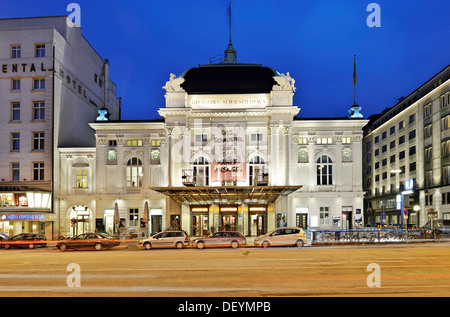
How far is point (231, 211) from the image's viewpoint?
1818 inches

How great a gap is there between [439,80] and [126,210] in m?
45.8

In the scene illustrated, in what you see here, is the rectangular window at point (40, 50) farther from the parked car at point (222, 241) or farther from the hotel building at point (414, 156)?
the hotel building at point (414, 156)

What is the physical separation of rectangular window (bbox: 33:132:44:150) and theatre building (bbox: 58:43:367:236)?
2.26 metres

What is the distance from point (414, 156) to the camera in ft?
215

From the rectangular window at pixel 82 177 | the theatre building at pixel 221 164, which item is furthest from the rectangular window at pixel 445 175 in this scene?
the rectangular window at pixel 82 177

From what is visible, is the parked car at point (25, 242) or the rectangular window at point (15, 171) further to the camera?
the rectangular window at point (15, 171)

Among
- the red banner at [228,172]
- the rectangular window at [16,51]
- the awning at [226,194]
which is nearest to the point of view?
the awning at [226,194]

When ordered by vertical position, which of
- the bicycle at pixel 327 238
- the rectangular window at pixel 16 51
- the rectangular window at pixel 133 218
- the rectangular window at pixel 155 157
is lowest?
the bicycle at pixel 327 238

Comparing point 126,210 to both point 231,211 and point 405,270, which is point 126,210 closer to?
point 231,211

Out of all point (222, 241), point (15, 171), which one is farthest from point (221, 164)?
point (15, 171)

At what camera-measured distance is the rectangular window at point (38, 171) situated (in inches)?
1817

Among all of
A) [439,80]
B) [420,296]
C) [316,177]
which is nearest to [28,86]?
[316,177]

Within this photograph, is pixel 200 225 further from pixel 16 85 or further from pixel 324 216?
pixel 16 85

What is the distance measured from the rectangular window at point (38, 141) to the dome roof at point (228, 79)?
17005 millimetres
